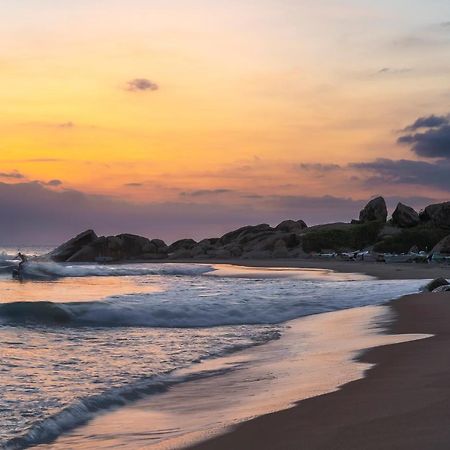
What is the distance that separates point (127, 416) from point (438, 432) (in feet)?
11.1

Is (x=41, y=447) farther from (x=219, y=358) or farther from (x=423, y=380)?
(x=219, y=358)

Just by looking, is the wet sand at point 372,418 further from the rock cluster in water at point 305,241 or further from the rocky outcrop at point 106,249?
the rocky outcrop at point 106,249

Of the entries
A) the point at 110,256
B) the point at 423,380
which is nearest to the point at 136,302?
the point at 423,380

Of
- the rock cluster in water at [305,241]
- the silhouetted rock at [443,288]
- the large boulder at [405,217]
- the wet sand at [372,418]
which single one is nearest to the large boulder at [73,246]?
the rock cluster in water at [305,241]

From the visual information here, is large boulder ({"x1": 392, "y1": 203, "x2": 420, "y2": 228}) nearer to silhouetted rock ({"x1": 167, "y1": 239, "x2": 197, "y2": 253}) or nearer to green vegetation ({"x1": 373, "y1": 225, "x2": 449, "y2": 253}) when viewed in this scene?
green vegetation ({"x1": 373, "y1": 225, "x2": 449, "y2": 253})

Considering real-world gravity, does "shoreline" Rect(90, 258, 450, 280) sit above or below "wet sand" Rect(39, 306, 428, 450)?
above

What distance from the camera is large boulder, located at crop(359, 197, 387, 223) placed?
83.2m

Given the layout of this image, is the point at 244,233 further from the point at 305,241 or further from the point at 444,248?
the point at 444,248

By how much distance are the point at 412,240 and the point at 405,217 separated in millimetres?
6514

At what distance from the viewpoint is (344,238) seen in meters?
78.9

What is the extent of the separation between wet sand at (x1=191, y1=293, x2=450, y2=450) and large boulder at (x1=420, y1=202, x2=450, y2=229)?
65610 mm

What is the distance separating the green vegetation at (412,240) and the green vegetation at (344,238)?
6542 mm

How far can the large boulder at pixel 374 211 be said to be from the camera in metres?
83.2

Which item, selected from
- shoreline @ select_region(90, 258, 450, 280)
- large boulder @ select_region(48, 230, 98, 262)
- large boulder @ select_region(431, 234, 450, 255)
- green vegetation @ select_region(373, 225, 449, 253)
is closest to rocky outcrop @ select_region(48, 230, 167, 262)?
large boulder @ select_region(48, 230, 98, 262)
